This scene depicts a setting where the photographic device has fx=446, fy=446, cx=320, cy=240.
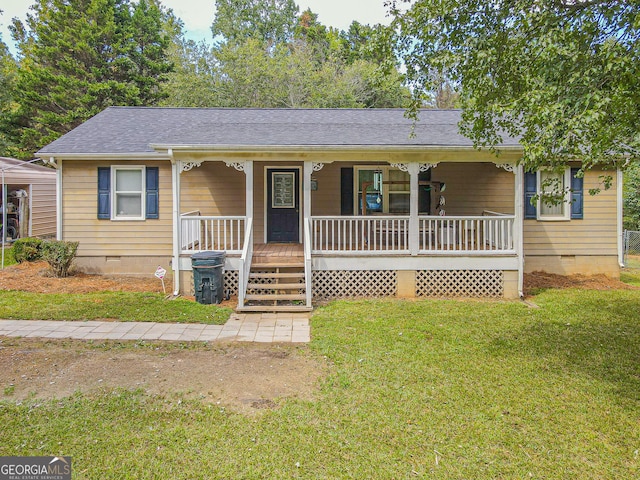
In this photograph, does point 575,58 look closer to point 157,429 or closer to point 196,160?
point 157,429

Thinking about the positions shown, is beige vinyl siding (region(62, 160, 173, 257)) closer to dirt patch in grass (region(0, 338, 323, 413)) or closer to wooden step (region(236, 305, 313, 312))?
wooden step (region(236, 305, 313, 312))

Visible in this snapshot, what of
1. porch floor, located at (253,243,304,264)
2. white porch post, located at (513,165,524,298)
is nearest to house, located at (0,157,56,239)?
porch floor, located at (253,243,304,264)

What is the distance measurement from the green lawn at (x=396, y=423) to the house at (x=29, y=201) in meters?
14.9

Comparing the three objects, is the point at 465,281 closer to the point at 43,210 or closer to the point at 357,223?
the point at 357,223

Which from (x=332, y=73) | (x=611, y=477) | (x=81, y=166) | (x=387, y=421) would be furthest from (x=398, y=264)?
(x=332, y=73)

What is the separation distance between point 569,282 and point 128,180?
10.9 metres

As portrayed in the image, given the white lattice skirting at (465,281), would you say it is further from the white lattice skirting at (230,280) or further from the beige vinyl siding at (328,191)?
the white lattice skirting at (230,280)

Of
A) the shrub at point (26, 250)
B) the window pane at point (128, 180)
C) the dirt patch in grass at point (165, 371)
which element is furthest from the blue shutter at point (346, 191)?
the shrub at point (26, 250)

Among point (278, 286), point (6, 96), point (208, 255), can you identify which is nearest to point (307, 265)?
point (278, 286)

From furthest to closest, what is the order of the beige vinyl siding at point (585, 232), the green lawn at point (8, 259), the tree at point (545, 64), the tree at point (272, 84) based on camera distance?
the tree at point (272, 84), the green lawn at point (8, 259), the beige vinyl siding at point (585, 232), the tree at point (545, 64)

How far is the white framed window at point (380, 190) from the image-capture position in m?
11.5

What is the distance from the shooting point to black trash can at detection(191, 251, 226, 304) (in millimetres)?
8445

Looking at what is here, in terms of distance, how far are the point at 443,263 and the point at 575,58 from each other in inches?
198

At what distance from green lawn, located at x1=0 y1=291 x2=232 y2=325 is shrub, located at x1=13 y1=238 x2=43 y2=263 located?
139 inches
